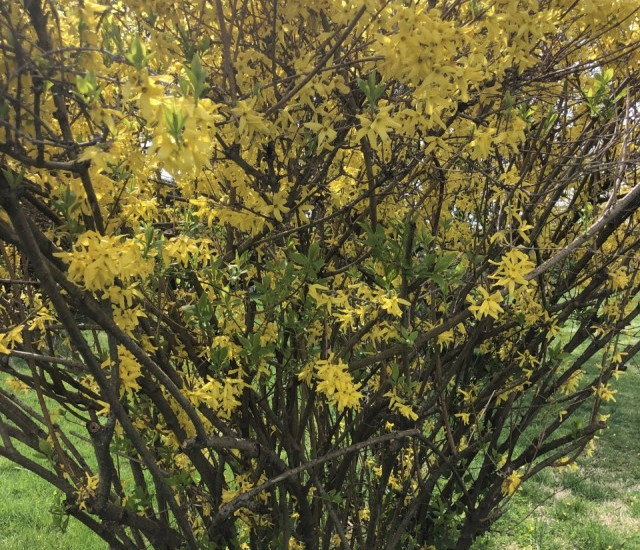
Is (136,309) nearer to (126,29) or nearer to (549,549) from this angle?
(126,29)

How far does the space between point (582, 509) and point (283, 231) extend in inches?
148

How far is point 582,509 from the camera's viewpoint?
15.4 feet

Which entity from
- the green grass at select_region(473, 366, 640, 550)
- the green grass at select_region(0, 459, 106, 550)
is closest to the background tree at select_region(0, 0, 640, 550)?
the green grass at select_region(473, 366, 640, 550)

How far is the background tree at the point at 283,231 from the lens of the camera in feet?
4.64

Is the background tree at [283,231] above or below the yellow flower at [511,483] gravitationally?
above

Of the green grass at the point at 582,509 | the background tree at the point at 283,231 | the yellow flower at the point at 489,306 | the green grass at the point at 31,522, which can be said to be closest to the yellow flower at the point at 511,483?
the background tree at the point at 283,231

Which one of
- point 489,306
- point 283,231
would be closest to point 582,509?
point 489,306

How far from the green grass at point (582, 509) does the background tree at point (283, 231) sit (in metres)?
1.34

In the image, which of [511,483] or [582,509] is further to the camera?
[582,509]

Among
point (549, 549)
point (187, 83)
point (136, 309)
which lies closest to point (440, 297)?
point (136, 309)

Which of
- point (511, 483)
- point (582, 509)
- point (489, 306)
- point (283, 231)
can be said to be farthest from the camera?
point (582, 509)

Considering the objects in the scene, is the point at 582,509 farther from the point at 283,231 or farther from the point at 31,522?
the point at 31,522

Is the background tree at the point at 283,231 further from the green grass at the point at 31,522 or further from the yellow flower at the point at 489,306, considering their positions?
the green grass at the point at 31,522

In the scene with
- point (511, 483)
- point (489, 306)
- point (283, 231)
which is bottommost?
point (511, 483)
